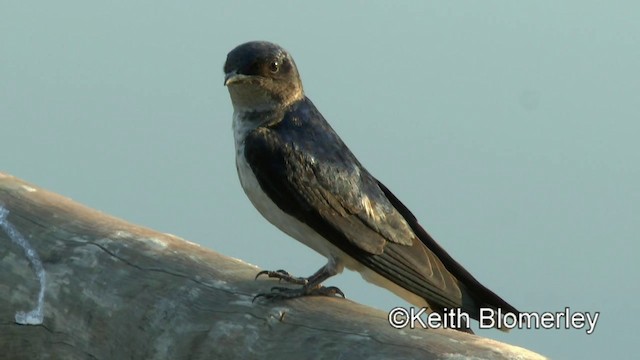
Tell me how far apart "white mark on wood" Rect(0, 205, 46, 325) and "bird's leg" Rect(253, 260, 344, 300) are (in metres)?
0.72

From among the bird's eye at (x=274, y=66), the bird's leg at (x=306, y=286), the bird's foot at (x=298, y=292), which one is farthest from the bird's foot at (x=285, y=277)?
the bird's eye at (x=274, y=66)

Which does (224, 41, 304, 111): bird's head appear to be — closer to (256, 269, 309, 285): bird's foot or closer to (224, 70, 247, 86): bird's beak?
(224, 70, 247, 86): bird's beak

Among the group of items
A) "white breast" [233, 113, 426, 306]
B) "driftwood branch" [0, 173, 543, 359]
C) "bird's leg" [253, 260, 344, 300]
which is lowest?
"driftwood branch" [0, 173, 543, 359]

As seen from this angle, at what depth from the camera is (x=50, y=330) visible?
368cm

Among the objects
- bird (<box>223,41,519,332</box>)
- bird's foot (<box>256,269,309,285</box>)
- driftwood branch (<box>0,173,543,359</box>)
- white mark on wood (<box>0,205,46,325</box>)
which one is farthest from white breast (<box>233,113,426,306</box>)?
white mark on wood (<box>0,205,46,325</box>)

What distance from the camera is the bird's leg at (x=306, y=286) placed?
11.5ft

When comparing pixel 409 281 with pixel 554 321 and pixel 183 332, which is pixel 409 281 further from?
pixel 183 332

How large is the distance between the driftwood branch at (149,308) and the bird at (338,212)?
367 mm

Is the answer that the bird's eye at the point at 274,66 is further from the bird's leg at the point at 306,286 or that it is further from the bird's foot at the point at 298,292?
the bird's foot at the point at 298,292

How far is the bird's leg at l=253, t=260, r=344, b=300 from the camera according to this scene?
3.49 m

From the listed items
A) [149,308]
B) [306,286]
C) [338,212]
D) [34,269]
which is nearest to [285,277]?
[306,286]

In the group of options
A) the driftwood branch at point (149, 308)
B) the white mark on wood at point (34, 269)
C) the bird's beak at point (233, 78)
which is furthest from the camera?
the bird's beak at point (233, 78)

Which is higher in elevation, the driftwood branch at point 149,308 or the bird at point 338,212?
the bird at point 338,212

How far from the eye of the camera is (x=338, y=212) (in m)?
4.05
